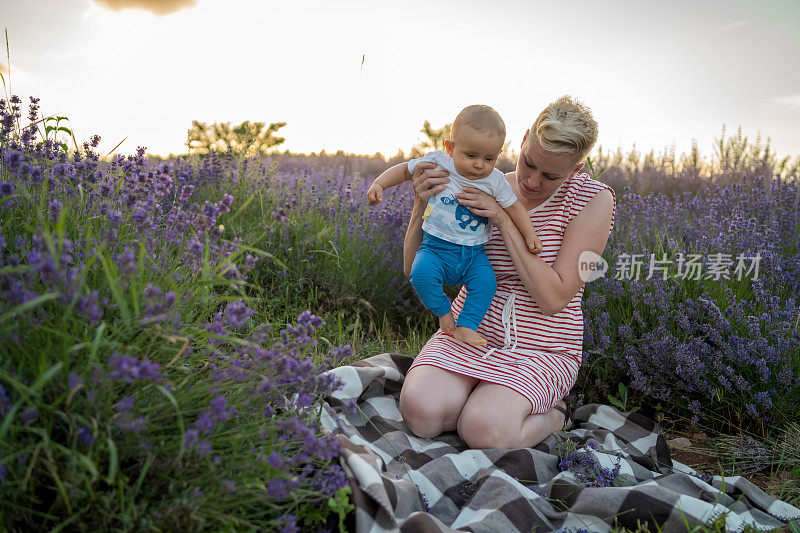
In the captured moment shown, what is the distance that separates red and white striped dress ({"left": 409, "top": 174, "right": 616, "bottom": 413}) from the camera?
2486 millimetres

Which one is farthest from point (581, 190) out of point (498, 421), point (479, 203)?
point (498, 421)

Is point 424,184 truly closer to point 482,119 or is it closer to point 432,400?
point 482,119

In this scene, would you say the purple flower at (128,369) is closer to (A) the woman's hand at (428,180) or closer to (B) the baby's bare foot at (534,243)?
(A) the woman's hand at (428,180)

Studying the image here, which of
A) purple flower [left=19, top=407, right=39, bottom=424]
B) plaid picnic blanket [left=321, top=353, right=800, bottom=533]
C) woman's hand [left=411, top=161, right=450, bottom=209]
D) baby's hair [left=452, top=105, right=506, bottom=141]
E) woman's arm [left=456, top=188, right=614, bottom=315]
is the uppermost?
baby's hair [left=452, top=105, right=506, bottom=141]

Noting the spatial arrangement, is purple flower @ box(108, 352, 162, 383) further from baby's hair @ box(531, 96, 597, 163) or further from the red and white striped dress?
baby's hair @ box(531, 96, 597, 163)

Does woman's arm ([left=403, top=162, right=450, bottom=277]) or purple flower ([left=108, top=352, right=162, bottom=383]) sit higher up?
woman's arm ([left=403, top=162, right=450, bottom=277])

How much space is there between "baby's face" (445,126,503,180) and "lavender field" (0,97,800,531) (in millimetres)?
850

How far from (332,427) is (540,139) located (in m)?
1.35

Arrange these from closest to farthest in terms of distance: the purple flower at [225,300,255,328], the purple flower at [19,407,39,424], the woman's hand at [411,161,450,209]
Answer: the purple flower at [19,407,39,424] → the purple flower at [225,300,255,328] → the woman's hand at [411,161,450,209]

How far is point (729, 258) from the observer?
2.95 metres

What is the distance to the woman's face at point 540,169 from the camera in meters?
2.25

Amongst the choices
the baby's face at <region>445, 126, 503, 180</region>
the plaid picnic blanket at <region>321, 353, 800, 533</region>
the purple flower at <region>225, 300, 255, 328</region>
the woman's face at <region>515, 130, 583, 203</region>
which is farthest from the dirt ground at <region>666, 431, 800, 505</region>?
the purple flower at <region>225, 300, 255, 328</region>

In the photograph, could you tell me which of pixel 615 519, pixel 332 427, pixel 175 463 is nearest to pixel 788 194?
pixel 615 519

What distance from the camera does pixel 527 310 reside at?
8.38ft
